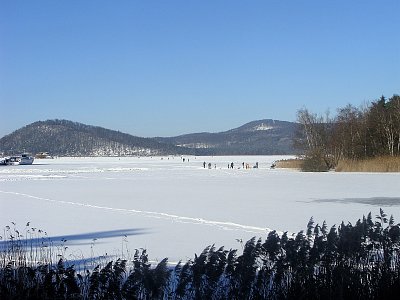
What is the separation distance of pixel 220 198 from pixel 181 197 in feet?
4.92

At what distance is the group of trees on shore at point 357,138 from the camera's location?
4609cm

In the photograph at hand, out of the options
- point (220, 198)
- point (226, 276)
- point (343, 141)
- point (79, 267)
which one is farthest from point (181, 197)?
point (343, 141)

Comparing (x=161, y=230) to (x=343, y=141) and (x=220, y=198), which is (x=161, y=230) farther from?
(x=343, y=141)

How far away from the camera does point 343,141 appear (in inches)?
1891

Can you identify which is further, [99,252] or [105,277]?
[99,252]

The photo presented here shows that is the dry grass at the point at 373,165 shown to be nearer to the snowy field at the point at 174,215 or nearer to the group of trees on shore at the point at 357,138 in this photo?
the group of trees on shore at the point at 357,138

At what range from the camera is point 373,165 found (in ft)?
133

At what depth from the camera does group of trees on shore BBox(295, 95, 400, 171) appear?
46.1 metres

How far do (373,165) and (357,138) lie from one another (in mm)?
6870

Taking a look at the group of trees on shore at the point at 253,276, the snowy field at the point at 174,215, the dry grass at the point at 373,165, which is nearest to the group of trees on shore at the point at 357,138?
the dry grass at the point at 373,165

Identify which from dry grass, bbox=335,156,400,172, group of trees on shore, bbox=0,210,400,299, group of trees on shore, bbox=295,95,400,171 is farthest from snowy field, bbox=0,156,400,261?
group of trees on shore, bbox=295,95,400,171

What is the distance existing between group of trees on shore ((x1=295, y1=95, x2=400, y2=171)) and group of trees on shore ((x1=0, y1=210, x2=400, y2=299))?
1609 inches

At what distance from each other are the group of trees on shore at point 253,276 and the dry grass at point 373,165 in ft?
116

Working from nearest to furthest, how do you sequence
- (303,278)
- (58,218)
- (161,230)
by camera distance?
1. (303,278)
2. (161,230)
3. (58,218)
